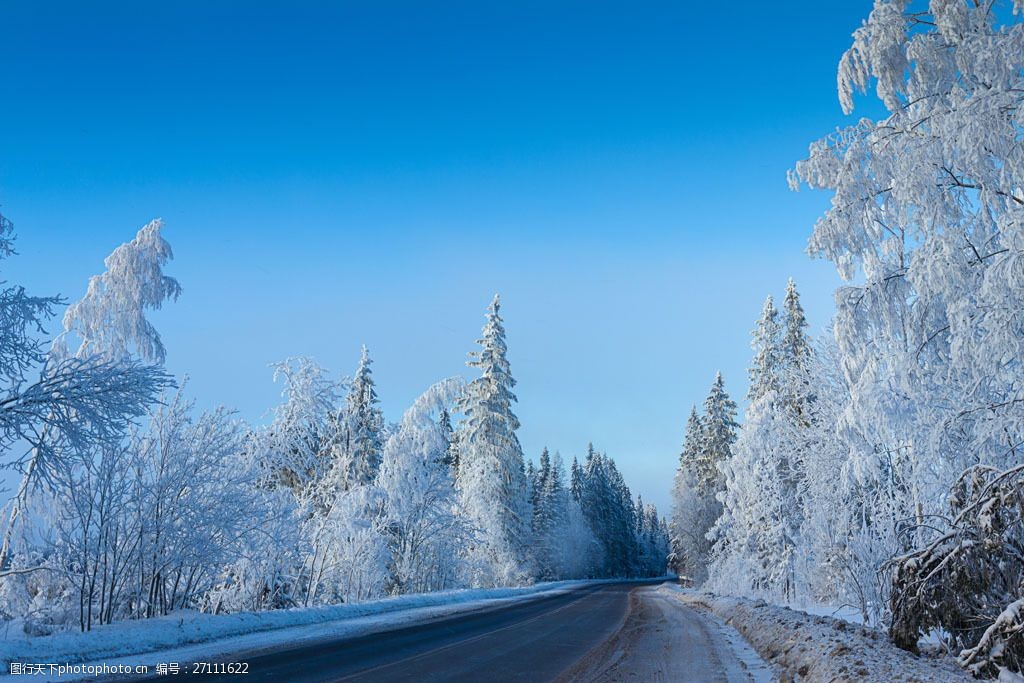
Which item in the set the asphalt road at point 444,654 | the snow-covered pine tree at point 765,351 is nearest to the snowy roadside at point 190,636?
the asphalt road at point 444,654

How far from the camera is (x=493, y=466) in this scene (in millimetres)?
39969

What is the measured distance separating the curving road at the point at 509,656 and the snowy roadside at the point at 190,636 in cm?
104

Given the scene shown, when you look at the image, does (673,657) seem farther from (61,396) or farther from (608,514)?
(608,514)

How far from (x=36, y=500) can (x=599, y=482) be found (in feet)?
272

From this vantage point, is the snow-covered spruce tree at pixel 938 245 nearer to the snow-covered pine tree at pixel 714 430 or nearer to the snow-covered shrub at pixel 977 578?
the snow-covered shrub at pixel 977 578

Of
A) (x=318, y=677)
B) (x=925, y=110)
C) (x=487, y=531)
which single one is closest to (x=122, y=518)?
(x=318, y=677)

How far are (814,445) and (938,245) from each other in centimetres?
1282

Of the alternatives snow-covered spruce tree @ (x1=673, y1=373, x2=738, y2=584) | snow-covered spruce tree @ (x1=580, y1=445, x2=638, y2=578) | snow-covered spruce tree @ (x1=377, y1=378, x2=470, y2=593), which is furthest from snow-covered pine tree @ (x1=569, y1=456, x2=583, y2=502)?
snow-covered spruce tree @ (x1=377, y1=378, x2=470, y2=593)

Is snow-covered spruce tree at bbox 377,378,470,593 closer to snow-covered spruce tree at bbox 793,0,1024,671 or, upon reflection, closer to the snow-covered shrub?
snow-covered spruce tree at bbox 793,0,1024,671

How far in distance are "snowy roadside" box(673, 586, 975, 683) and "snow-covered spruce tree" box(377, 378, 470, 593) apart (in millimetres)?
16858

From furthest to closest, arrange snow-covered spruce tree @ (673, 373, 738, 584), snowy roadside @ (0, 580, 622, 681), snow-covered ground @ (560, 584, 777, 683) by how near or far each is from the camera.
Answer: snow-covered spruce tree @ (673, 373, 738, 584) → snowy roadside @ (0, 580, 622, 681) → snow-covered ground @ (560, 584, 777, 683)

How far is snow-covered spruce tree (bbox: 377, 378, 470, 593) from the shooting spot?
28.3 meters

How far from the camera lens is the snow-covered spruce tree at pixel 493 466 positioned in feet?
125

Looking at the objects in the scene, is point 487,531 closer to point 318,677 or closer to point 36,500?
point 36,500
